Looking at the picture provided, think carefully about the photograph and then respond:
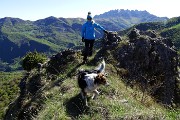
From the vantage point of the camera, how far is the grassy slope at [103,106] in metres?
11.0

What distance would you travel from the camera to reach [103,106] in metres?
13.9

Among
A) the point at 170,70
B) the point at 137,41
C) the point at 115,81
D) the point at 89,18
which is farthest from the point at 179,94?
the point at 89,18

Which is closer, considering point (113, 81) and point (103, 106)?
point (103, 106)

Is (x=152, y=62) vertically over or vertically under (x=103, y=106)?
under

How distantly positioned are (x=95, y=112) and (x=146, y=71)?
1235 centimetres

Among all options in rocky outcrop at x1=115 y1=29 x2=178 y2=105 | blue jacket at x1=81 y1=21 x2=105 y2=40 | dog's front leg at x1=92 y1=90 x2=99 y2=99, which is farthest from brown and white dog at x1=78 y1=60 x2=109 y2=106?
rocky outcrop at x1=115 y1=29 x2=178 y2=105

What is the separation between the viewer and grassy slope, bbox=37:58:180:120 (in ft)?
36.2

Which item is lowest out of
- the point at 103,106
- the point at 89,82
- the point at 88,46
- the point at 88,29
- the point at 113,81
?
the point at 113,81

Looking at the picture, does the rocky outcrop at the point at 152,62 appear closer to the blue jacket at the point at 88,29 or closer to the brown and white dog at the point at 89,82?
the blue jacket at the point at 88,29

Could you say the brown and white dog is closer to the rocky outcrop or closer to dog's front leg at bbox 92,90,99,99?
dog's front leg at bbox 92,90,99,99

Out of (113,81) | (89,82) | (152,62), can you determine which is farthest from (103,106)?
(152,62)

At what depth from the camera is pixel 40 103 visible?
18.0 m

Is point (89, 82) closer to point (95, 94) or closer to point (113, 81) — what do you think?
point (95, 94)

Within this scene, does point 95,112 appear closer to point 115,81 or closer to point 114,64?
point 115,81
